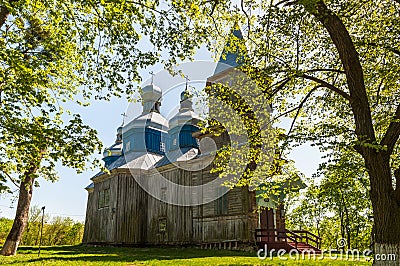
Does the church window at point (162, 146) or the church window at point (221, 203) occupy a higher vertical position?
the church window at point (162, 146)

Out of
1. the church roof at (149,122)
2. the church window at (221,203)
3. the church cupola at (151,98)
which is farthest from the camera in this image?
the church cupola at (151,98)

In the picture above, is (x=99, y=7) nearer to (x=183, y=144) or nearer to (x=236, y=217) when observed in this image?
(x=236, y=217)

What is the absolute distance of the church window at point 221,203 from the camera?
19719 mm

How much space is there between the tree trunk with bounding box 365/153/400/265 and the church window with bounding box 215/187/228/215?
11652mm

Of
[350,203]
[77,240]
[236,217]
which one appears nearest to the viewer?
[236,217]

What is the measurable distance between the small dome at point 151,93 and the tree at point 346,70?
2165 cm

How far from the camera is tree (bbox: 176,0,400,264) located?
852 centimetres

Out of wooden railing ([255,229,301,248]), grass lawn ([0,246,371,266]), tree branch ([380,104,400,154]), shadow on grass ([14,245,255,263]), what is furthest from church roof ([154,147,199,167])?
tree branch ([380,104,400,154])

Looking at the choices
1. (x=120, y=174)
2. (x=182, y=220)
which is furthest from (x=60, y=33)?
(x=120, y=174)

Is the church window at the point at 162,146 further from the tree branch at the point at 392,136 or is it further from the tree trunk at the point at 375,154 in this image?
the tree branch at the point at 392,136

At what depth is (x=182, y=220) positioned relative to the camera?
73.4 feet

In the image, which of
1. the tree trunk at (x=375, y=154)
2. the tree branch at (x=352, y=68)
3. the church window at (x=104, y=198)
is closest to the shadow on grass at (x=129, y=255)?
the tree trunk at (x=375, y=154)

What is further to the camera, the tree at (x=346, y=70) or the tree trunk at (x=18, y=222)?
the tree trunk at (x=18, y=222)

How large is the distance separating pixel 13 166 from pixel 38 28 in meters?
4.78
